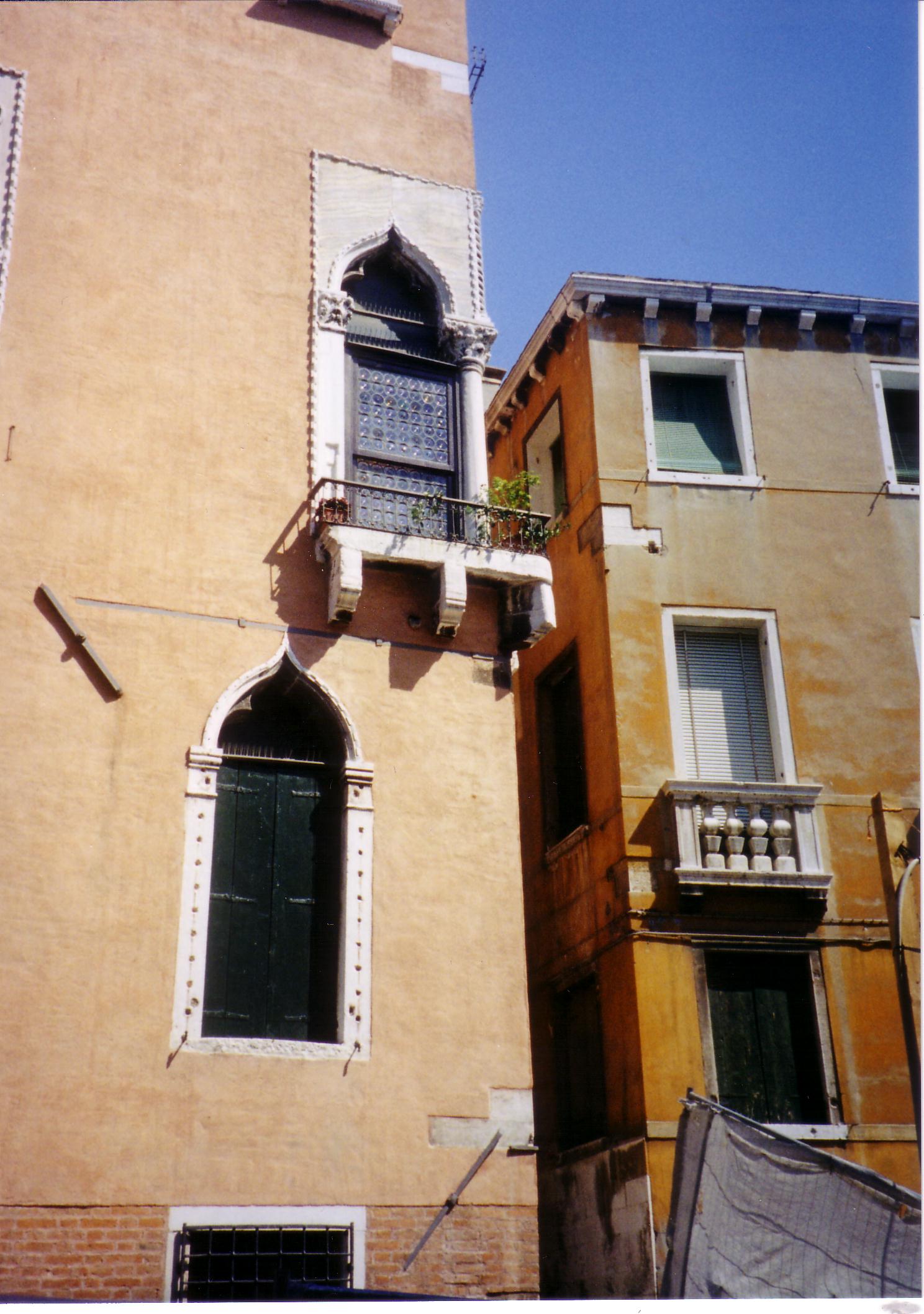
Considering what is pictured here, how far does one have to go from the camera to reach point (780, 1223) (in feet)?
25.3

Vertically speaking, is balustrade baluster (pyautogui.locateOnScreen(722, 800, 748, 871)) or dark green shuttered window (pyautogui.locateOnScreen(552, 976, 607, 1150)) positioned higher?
balustrade baluster (pyautogui.locateOnScreen(722, 800, 748, 871))

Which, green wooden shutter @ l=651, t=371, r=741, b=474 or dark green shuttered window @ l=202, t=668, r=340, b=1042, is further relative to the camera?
green wooden shutter @ l=651, t=371, r=741, b=474

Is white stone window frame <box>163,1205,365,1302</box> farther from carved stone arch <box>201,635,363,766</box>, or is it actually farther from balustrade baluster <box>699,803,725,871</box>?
balustrade baluster <box>699,803,725,871</box>

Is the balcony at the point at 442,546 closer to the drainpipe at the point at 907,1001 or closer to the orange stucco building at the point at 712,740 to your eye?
the orange stucco building at the point at 712,740

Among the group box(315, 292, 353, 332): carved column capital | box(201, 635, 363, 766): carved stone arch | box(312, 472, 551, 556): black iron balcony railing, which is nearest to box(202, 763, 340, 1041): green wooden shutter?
box(201, 635, 363, 766): carved stone arch

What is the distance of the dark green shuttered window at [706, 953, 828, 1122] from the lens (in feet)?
34.6

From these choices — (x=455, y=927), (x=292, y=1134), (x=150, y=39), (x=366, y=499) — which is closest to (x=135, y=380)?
(x=366, y=499)

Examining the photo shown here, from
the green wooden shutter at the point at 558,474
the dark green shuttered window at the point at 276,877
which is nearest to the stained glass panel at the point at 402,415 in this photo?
the dark green shuttered window at the point at 276,877

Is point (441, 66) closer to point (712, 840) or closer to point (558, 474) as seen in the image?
point (558, 474)

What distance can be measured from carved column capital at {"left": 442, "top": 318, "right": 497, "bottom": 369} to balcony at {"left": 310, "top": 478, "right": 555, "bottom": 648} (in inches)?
56.8

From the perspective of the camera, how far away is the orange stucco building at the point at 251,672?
8297 mm

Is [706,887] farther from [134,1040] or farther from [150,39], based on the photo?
[150,39]

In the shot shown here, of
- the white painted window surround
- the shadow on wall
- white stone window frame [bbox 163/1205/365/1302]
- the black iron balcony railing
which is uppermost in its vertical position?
the shadow on wall

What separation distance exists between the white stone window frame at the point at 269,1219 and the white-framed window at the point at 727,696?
4771 millimetres
